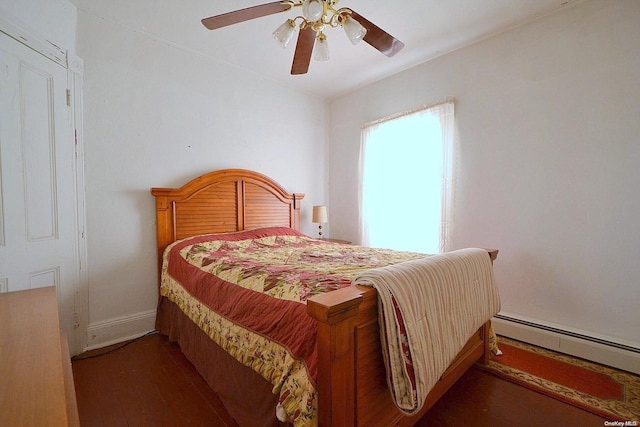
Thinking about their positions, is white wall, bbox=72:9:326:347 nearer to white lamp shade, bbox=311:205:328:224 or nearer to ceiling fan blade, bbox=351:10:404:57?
white lamp shade, bbox=311:205:328:224

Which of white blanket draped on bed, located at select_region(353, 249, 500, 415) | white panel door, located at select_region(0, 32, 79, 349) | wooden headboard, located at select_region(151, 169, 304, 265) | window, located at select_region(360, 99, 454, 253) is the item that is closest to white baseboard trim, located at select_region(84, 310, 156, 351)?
white panel door, located at select_region(0, 32, 79, 349)

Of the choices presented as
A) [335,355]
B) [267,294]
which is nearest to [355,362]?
[335,355]

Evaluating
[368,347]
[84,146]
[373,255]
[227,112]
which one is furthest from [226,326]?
[227,112]

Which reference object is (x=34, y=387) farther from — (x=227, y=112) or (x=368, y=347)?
(x=227, y=112)

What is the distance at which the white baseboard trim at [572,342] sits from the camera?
1.91m

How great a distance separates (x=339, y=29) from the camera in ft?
8.02

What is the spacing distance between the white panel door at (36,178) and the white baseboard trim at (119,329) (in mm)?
164

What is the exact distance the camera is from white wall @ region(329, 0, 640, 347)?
1961 millimetres

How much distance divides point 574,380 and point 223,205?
3158 millimetres

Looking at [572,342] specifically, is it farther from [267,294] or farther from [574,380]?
[267,294]

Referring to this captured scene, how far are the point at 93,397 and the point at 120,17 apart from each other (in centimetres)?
282

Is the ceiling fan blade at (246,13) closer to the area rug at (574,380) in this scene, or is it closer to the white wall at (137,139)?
the white wall at (137,139)

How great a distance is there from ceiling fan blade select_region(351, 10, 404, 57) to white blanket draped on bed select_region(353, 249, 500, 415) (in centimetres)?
145

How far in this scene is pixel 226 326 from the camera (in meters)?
1.53
